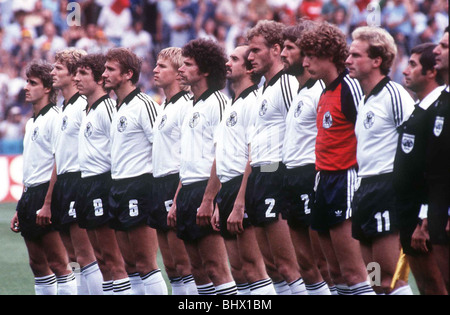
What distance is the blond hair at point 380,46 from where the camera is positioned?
5.39m

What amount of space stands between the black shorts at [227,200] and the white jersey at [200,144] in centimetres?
27

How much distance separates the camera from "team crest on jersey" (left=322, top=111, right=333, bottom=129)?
5.58m

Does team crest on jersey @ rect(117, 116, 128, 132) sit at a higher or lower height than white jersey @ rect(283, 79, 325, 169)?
higher

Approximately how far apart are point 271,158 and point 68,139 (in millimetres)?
2182

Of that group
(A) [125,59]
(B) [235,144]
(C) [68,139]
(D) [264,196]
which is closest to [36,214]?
(C) [68,139]

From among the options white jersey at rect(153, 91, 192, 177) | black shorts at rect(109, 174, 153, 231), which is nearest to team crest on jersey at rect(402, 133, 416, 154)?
white jersey at rect(153, 91, 192, 177)

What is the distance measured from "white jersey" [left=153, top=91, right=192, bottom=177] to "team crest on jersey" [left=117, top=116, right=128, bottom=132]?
313 mm

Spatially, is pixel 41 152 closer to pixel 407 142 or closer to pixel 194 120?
pixel 194 120

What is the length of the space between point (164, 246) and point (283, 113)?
1.52 metres

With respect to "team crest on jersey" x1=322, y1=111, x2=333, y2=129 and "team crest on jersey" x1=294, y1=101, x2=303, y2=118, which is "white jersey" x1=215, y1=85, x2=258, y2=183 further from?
"team crest on jersey" x1=322, y1=111, x2=333, y2=129

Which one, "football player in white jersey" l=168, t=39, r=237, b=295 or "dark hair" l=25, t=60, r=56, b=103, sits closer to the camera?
"football player in white jersey" l=168, t=39, r=237, b=295

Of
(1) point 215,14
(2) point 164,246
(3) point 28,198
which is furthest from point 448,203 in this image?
(1) point 215,14

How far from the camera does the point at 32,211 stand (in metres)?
7.68

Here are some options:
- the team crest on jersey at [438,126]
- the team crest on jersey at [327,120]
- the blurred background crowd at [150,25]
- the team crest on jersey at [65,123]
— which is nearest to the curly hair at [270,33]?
the team crest on jersey at [327,120]
